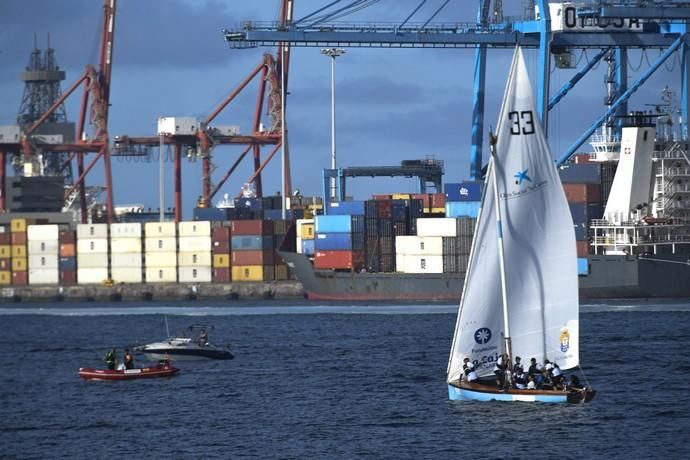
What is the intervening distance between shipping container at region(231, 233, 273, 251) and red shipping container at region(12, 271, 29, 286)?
1822 cm

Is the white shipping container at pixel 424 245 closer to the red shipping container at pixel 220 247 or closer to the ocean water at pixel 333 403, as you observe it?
the red shipping container at pixel 220 247

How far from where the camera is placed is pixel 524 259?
46.2m

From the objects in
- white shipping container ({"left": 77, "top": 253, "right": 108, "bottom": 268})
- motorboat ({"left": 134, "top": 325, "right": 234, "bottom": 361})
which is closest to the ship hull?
→ white shipping container ({"left": 77, "top": 253, "right": 108, "bottom": 268})

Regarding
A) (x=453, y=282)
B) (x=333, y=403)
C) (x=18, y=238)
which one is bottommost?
(x=333, y=403)

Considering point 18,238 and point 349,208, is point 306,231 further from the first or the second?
point 18,238

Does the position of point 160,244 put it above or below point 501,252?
above

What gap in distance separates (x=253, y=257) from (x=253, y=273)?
3.88 ft

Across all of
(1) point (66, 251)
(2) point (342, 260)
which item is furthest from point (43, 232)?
(2) point (342, 260)

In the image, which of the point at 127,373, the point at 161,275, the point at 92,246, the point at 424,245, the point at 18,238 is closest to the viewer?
the point at 127,373

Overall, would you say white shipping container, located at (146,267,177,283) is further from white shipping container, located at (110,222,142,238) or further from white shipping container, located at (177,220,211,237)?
white shipping container, located at (110,222,142,238)

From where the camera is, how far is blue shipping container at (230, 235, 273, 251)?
120 meters

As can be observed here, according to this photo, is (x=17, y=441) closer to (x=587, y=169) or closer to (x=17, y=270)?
(x=587, y=169)

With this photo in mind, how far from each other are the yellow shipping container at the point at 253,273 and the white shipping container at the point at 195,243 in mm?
3232

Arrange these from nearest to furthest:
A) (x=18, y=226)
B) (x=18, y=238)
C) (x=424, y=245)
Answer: (x=424, y=245), (x=18, y=238), (x=18, y=226)
